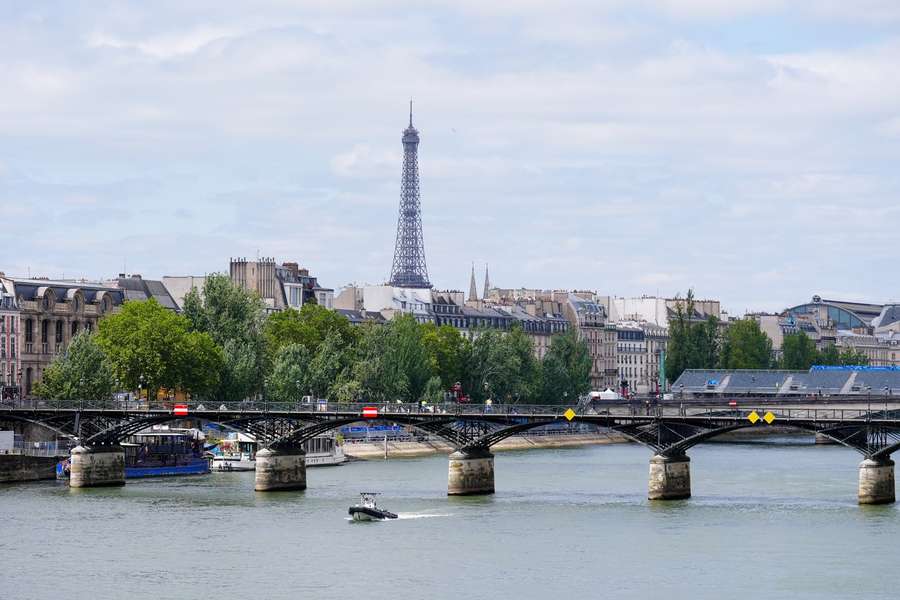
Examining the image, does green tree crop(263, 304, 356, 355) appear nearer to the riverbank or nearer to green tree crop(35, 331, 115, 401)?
the riverbank

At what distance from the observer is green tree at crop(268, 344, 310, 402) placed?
473 feet

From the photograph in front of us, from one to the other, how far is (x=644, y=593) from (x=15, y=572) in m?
21.0

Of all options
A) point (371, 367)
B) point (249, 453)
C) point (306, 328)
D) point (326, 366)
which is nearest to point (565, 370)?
point (306, 328)

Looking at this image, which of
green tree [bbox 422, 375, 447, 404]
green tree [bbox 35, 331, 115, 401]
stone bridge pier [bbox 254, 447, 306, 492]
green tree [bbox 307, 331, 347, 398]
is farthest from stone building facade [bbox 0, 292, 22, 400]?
stone bridge pier [bbox 254, 447, 306, 492]

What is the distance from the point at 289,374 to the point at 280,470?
147 ft

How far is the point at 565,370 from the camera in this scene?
604 feet

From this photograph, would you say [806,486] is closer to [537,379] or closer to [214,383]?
[214,383]

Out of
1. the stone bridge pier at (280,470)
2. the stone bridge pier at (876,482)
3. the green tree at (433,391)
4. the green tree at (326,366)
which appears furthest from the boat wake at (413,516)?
the green tree at (433,391)

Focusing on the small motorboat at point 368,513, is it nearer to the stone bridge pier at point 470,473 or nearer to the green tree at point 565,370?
the stone bridge pier at point 470,473

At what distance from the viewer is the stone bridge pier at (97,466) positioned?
10281 cm

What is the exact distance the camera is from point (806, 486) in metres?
106

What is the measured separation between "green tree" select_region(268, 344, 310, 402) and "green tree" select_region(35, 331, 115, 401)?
66.9 ft

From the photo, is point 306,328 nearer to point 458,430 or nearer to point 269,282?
point 269,282

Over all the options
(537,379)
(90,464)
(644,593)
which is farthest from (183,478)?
(537,379)
